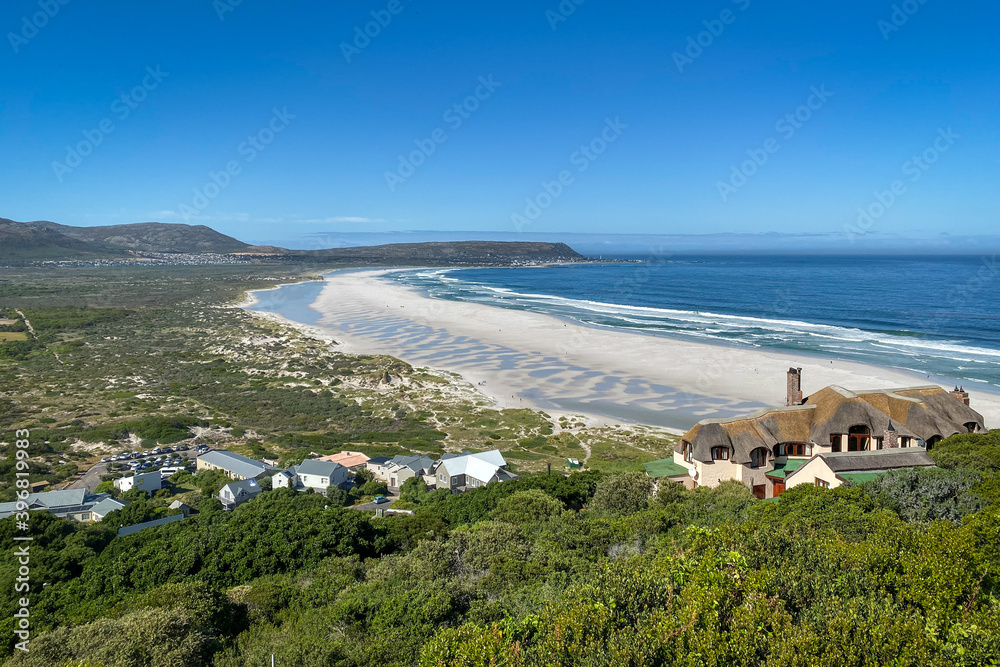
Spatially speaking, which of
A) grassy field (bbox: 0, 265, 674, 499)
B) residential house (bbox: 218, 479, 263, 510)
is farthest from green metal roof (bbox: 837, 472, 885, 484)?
residential house (bbox: 218, 479, 263, 510)

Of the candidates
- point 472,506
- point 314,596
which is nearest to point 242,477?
point 472,506

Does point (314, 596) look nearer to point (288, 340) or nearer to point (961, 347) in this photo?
point (288, 340)

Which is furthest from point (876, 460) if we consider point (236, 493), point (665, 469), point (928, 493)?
point (236, 493)

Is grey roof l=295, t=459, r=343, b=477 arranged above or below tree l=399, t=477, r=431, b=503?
above

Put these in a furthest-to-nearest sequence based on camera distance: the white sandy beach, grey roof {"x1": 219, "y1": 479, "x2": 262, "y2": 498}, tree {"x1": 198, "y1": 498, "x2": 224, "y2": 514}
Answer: the white sandy beach < grey roof {"x1": 219, "y1": 479, "x2": 262, "y2": 498} < tree {"x1": 198, "y1": 498, "x2": 224, "y2": 514}

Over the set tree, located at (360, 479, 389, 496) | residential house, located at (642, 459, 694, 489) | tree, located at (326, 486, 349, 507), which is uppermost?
residential house, located at (642, 459, 694, 489)

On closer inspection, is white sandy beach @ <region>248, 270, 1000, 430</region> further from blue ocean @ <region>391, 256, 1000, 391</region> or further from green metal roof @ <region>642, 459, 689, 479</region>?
green metal roof @ <region>642, 459, 689, 479</region>
